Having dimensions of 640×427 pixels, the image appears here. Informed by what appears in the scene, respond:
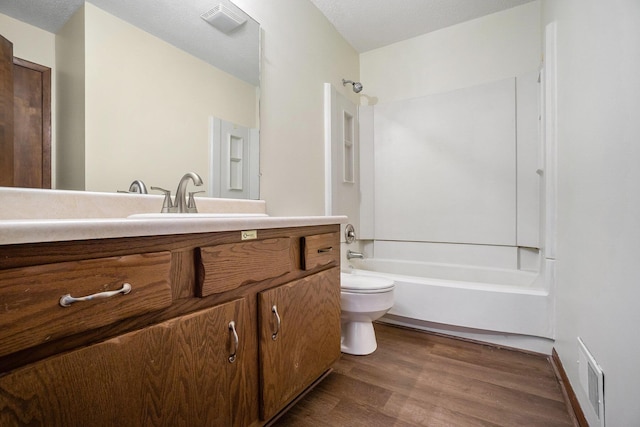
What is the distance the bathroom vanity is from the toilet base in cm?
64

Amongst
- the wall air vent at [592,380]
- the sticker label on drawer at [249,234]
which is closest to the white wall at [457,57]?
the wall air vent at [592,380]

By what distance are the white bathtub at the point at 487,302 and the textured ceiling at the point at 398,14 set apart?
6.31ft

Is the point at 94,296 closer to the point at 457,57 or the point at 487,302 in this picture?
the point at 487,302

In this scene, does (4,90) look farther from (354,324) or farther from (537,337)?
(537,337)

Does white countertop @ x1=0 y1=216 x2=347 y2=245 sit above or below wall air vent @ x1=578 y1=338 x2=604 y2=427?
above

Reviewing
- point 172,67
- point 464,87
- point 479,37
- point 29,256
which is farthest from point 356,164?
point 29,256

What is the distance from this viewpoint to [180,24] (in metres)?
1.32

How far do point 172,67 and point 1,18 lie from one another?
1.73 ft

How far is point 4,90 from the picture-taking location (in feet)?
2.80

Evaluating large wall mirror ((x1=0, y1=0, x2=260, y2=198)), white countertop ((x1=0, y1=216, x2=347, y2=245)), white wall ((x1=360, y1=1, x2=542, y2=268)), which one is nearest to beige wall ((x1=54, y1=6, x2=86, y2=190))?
large wall mirror ((x1=0, y1=0, x2=260, y2=198))

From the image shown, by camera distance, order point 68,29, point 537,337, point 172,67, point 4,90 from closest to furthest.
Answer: point 4,90
point 68,29
point 172,67
point 537,337

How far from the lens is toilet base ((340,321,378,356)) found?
169cm

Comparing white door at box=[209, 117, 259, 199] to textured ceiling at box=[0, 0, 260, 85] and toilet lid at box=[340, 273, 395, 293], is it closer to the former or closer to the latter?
textured ceiling at box=[0, 0, 260, 85]

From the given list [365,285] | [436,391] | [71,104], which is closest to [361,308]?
[365,285]
